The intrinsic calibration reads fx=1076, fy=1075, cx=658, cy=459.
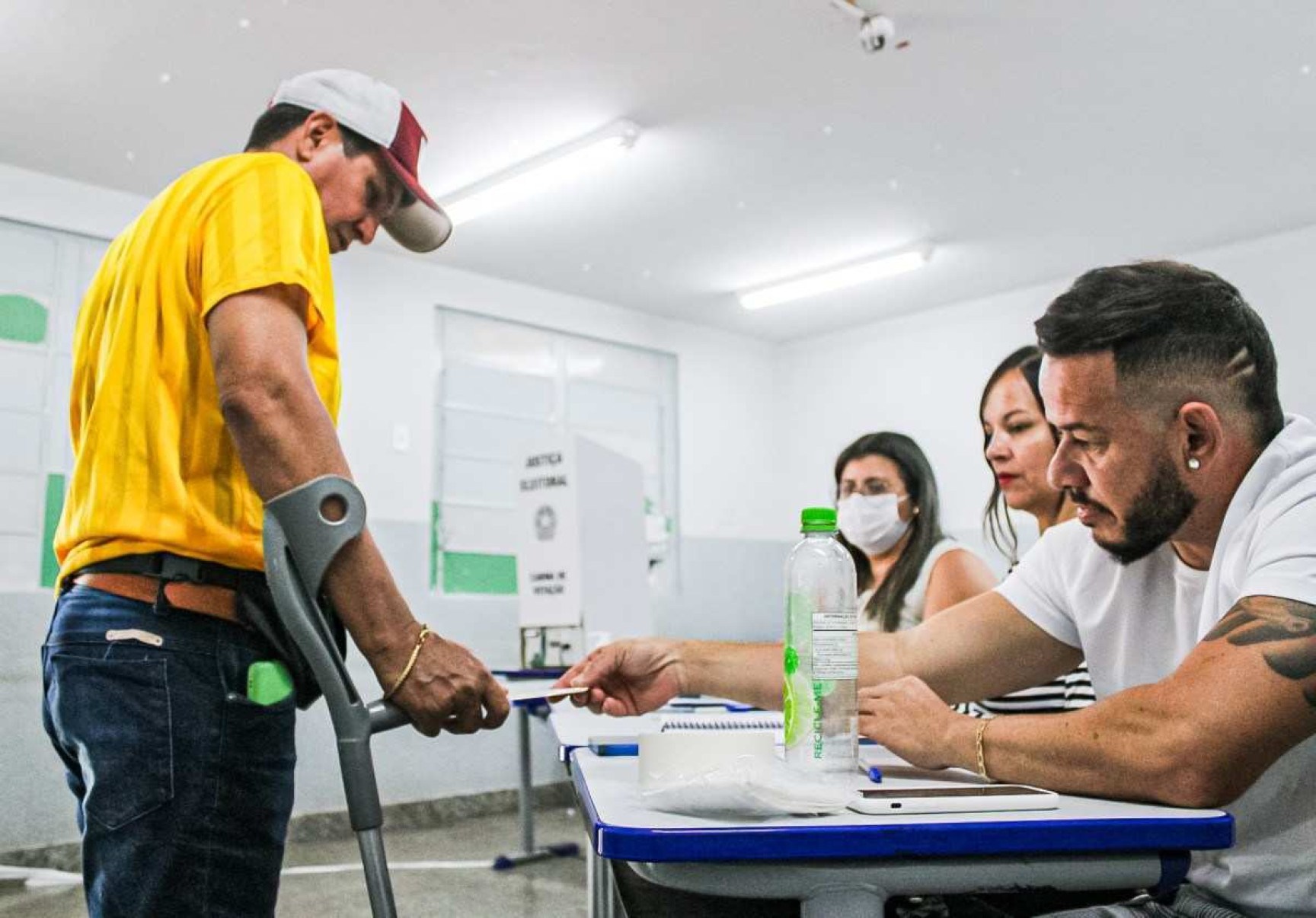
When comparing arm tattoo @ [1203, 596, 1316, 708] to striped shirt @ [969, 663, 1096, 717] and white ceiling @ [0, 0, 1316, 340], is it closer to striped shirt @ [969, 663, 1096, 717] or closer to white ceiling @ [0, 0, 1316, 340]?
striped shirt @ [969, 663, 1096, 717]

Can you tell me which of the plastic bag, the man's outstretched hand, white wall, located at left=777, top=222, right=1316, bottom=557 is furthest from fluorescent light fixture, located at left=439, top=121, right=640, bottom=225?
the plastic bag

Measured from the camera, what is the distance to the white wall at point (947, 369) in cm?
538

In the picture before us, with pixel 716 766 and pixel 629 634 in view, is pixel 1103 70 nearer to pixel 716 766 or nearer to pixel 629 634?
pixel 629 634

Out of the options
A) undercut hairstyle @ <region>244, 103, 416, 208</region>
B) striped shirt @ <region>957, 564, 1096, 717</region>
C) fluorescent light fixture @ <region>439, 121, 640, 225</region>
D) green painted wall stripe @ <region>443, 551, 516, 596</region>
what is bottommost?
striped shirt @ <region>957, 564, 1096, 717</region>

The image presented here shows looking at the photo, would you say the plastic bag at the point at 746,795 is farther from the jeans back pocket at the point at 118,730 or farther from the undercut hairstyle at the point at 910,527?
the undercut hairstyle at the point at 910,527

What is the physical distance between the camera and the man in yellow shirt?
1.09 m

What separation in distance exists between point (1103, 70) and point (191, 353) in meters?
3.58

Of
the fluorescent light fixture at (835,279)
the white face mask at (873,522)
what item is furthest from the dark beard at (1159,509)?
the fluorescent light fixture at (835,279)

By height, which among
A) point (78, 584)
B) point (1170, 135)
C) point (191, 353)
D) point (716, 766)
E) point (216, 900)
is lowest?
point (216, 900)

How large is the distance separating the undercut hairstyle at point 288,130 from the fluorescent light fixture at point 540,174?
2.90 metres

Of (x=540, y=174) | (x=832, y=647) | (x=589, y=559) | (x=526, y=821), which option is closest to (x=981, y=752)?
(x=832, y=647)

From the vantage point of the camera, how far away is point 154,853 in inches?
42.3

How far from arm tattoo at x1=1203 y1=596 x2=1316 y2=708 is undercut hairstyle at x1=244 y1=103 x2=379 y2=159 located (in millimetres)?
1170

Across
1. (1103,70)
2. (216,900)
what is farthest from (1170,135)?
(216,900)
